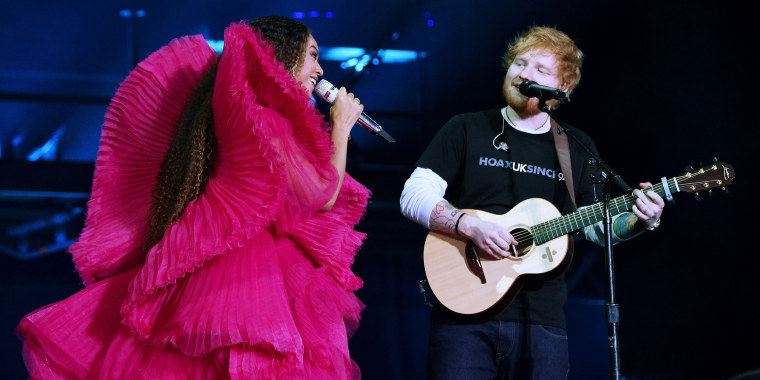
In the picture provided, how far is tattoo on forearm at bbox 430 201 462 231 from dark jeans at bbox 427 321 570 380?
0.34m

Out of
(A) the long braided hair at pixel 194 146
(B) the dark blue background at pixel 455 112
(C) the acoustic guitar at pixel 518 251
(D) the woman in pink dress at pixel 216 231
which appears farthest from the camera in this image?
(B) the dark blue background at pixel 455 112

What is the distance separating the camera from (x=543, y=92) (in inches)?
91.2

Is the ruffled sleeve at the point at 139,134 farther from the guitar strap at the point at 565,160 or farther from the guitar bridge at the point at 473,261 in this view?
the guitar strap at the point at 565,160

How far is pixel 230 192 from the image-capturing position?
1726 mm

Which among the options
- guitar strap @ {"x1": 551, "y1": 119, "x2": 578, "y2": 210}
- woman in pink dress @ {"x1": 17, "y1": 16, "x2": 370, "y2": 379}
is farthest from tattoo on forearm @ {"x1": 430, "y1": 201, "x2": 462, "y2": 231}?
woman in pink dress @ {"x1": 17, "y1": 16, "x2": 370, "y2": 379}

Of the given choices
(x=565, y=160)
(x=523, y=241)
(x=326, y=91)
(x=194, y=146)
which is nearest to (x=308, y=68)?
(x=326, y=91)

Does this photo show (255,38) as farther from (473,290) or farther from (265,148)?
(473,290)

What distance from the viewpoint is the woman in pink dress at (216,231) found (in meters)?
1.65

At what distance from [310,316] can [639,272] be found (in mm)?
3450

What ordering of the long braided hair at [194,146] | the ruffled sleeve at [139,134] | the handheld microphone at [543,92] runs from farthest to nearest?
the handheld microphone at [543,92] → the ruffled sleeve at [139,134] → the long braided hair at [194,146]

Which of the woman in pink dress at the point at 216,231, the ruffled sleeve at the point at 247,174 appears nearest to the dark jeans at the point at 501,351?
the woman in pink dress at the point at 216,231

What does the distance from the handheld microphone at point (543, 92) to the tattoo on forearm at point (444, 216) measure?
47 centimetres

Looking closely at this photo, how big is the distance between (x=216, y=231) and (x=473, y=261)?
109cm

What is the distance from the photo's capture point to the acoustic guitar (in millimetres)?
2398
